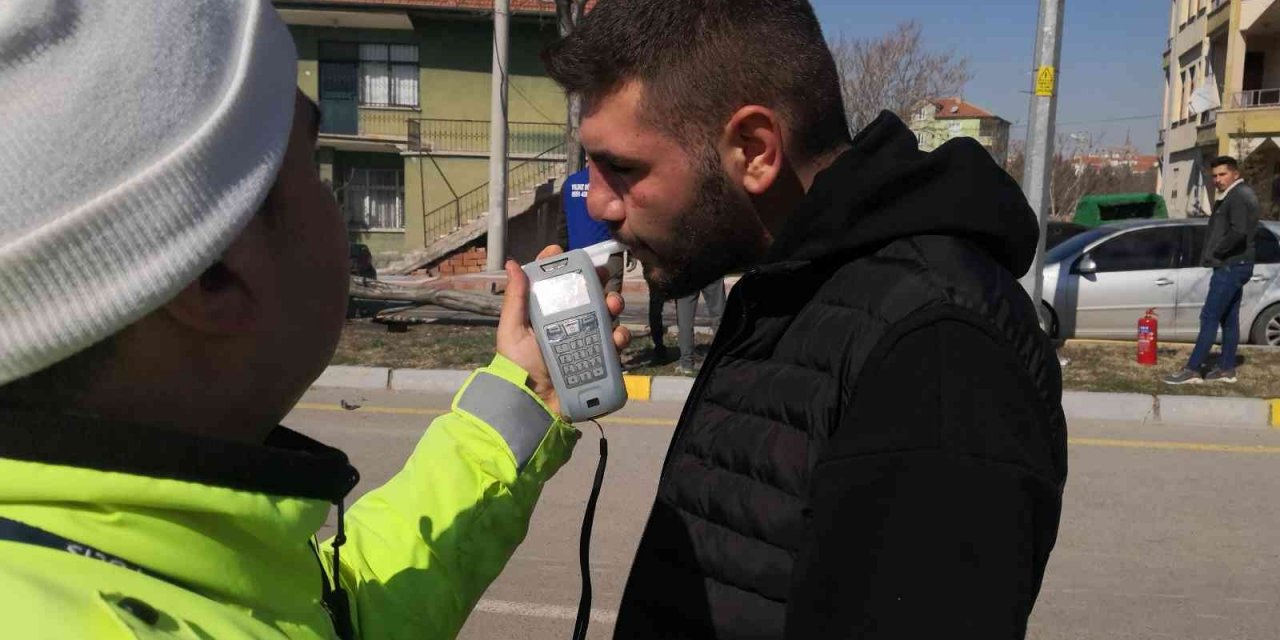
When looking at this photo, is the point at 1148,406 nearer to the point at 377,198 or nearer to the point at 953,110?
the point at 377,198

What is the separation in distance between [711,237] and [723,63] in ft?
0.88

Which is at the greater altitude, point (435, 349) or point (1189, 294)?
point (1189, 294)

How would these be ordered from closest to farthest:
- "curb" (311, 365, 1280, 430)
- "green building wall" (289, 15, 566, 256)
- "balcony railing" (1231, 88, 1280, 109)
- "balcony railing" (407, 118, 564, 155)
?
"curb" (311, 365, 1280, 430)
"green building wall" (289, 15, 566, 256)
"balcony railing" (407, 118, 564, 155)
"balcony railing" (1231, 88, 1280, 109)

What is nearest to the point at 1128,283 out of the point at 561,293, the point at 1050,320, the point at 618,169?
the point at 1050,320

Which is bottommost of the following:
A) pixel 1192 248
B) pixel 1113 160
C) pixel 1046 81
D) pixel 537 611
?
pixel 537 611

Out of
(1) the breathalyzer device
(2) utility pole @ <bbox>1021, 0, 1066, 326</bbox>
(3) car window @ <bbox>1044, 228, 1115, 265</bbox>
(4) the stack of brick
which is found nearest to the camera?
(1) the breathalyzer device

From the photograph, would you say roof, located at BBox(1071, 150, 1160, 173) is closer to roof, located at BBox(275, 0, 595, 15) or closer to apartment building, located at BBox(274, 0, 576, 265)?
apartment building, located at BBox(274, 0, 576, 265)

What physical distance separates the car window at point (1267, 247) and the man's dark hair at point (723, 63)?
10659 millimetres

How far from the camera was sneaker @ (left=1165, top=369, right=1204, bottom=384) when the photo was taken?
8664mm

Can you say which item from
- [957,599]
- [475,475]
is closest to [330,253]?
[475,475]

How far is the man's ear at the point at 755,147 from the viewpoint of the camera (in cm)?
155

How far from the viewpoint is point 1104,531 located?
17.6 ft

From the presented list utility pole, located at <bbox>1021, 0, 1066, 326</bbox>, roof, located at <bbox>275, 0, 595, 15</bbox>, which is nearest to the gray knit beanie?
utility pole, located at <bbox>1021, 0, 1066, 326</bbox>

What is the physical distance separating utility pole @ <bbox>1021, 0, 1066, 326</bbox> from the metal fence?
53.4 feet
